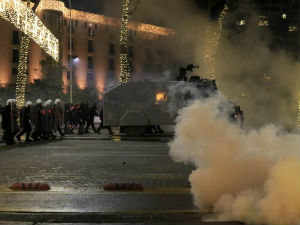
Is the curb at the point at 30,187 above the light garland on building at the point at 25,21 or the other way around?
the other way around

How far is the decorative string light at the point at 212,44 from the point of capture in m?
30.0

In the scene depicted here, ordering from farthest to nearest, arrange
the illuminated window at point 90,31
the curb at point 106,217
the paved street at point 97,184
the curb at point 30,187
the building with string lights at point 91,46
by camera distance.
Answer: the illuminated window at point 90,31 → the building with string lights at point 91,46 → the curb at point 30,187 → the paved street at point 97,184 → the curb at point 106,217

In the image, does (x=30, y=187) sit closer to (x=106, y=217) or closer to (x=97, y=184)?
(x=97, y=184)

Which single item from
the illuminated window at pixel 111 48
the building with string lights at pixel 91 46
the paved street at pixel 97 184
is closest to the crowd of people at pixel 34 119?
the paved street at pixel 97 184

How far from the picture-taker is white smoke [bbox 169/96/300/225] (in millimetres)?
5438

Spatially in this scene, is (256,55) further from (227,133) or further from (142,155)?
(227,133)

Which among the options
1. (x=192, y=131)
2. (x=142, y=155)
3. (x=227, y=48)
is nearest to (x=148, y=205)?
(x=192, y=131)

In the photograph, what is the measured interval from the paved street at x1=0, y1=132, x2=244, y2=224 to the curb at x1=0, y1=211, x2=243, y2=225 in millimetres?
13

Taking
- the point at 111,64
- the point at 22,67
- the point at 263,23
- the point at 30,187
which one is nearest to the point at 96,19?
the point at 111,64

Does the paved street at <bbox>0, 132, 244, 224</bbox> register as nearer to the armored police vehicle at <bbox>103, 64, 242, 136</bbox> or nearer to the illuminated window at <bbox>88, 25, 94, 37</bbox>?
the armored police vehicle at <bbox>103, 64, 242, 136</bbox>

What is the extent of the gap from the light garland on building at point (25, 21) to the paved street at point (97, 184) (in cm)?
651

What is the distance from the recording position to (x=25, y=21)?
2094 centimetres

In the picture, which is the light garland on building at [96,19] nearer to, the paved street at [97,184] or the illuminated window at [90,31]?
the illuminated window at [90,31]

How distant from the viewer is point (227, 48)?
98.2ft
